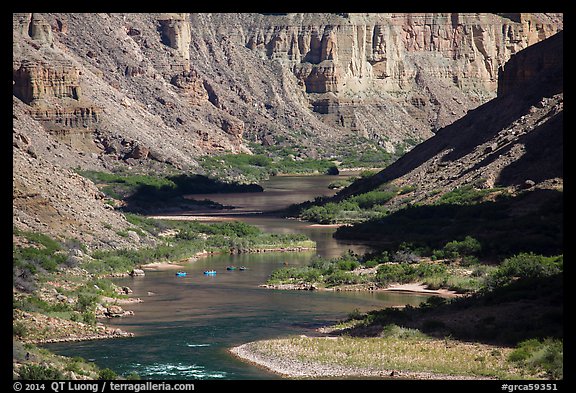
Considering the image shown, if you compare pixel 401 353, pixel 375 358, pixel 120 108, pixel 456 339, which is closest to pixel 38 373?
pixel 375 358

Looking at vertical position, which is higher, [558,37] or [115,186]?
[558,37]

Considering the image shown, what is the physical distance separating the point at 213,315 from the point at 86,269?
40.1 feet

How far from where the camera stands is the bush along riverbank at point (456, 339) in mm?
46594

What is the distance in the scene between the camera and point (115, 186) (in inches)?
4579

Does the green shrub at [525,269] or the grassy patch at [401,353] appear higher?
the green shrub at [525,269]

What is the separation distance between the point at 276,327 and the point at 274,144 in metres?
129

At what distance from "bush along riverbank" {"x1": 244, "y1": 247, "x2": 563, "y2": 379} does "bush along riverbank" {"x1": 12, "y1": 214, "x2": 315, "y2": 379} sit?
23.3 ft

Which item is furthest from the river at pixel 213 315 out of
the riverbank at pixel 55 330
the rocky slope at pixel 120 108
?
the rocky slope at pixel 120 108

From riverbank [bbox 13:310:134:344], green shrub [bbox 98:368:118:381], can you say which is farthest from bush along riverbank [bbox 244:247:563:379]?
green shrub [bbox 98:368:118:381]

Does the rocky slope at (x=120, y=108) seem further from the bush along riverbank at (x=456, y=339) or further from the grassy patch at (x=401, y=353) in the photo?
the grassy patch at (x=401, y=353)

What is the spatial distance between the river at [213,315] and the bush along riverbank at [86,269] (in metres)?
1.10
